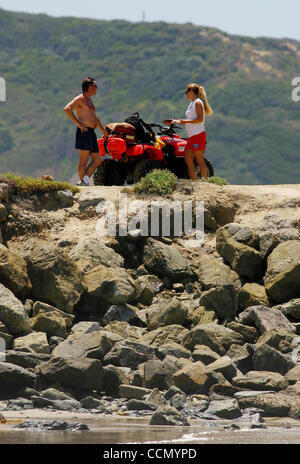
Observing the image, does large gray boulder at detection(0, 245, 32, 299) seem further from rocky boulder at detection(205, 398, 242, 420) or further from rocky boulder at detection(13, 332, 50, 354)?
rocky boulder at detection(205, 398, 242, 420)

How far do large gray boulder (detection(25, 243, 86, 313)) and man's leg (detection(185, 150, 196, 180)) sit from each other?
3.79 m

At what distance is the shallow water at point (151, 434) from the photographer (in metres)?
8.66

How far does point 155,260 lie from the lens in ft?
50.6

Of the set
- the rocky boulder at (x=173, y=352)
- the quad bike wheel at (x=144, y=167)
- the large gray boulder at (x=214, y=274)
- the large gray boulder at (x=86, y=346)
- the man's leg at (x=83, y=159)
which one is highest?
the man's leg at (x=83, y=159)

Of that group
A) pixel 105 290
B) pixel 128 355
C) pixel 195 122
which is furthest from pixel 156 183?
pixel 128 355

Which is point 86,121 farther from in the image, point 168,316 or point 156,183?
point 168,316

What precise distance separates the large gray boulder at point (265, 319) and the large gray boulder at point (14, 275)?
10.8 feet

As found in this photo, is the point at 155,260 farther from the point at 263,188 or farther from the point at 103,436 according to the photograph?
the point at 103,436

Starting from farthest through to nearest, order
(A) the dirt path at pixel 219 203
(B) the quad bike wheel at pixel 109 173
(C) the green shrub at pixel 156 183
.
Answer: (B) the quad bike wheel at pixel 109 173 < (C) the green shrub at pixel 156 183 < (A) the dirt path at pixel 219 203

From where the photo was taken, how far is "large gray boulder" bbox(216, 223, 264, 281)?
1527cm

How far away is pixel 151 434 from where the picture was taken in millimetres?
9000

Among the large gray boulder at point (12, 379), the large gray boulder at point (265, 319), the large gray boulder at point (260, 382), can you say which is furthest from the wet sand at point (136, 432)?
the large gray boulder at point (265, 319)

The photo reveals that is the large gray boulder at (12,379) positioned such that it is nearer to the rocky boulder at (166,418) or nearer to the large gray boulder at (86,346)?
the large gray boulder at (86,346)

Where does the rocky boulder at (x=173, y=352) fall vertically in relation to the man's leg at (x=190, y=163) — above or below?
below
